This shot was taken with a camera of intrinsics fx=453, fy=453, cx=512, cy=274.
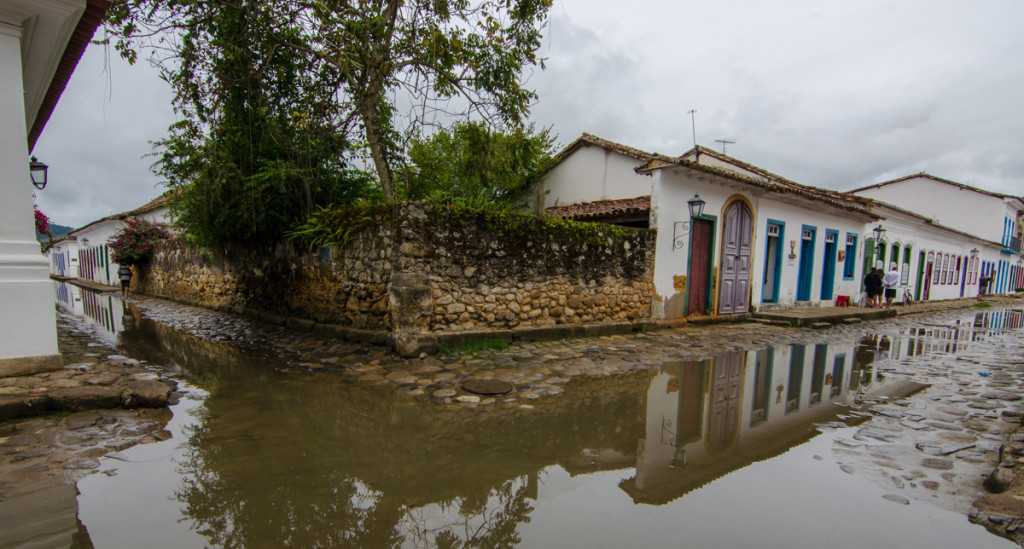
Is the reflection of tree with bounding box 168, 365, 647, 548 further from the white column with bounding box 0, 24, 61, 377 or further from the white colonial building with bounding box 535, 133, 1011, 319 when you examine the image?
the white colonial building with bounding box 535, 133, 1011, 319

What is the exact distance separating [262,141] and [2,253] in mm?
5479

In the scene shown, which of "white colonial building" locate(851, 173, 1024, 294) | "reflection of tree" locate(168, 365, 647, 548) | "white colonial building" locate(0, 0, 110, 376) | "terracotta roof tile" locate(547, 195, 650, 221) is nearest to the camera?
"reflection of tree" locate(168, 365, 647, 548)

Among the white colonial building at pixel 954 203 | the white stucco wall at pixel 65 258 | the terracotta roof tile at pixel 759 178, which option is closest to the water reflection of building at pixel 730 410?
the terracotta roof tile at pixel 759 178

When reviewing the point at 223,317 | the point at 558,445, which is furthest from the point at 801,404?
the point at 223,317

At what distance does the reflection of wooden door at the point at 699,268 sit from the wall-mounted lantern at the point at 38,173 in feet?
44.9

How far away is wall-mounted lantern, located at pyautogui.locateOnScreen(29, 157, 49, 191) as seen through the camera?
28.6ft

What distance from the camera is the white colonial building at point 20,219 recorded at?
3.96 m

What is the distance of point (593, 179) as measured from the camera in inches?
591

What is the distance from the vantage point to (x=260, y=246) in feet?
33.6

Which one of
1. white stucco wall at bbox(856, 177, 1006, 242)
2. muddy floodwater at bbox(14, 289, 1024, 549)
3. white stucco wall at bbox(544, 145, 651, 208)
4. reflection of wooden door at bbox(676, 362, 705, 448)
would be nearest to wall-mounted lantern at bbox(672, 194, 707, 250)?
white stucco wall at bbox(544, 145, 651, 208)

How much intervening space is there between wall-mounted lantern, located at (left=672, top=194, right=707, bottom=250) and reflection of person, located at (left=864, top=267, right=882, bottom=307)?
33.4ft

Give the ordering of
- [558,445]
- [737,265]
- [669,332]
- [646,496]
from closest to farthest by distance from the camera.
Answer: [646,496] < [558,445] < [669,332] < [737,265]

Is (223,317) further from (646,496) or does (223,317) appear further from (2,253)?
(646,496)

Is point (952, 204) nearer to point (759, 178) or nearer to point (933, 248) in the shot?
point (933, 248)
